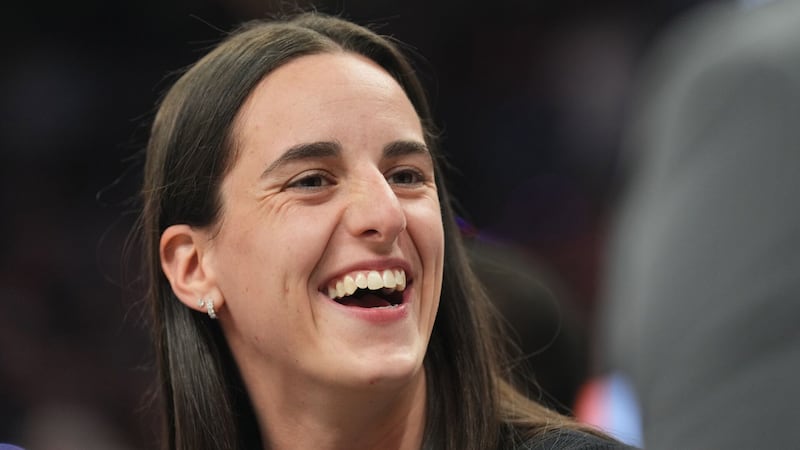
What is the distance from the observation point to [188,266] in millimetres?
2457

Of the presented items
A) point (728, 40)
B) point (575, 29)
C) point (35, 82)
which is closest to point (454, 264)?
point (728, 40)

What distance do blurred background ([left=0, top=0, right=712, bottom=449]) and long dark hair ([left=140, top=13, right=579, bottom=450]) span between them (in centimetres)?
250

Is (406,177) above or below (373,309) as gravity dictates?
above

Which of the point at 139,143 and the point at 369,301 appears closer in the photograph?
the point at 369,301

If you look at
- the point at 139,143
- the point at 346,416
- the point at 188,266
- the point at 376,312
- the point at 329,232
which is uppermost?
the point at 329,232

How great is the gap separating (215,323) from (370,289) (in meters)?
0.52

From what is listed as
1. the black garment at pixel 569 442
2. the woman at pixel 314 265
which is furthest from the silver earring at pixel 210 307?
the black garment at pixel 569 442

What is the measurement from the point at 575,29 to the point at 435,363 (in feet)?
20.1

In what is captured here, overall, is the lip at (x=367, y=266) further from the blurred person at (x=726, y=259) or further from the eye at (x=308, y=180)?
the blurred person at (x=726, y=259)

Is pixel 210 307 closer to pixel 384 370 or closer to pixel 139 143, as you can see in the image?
pixel 384 370

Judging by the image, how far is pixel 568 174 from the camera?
306 inches

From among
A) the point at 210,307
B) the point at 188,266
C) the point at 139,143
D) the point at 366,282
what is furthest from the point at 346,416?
the point at 139,143

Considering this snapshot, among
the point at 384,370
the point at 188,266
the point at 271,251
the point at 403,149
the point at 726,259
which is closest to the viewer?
the point at 726,259

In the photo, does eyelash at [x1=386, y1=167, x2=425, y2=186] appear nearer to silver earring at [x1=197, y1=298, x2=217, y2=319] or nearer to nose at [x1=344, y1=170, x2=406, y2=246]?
nose at [x1=344, y1=170, x2=406, y2=246]
